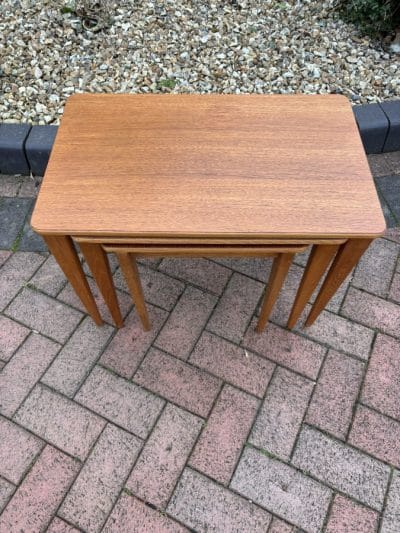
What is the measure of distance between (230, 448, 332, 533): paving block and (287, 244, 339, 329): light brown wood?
64cm

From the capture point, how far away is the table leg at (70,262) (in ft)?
4.96

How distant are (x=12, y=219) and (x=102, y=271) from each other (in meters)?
1.10

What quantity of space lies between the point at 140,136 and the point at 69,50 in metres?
1.83

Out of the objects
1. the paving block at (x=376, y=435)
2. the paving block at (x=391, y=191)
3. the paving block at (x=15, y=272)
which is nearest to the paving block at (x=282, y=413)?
the paving block at (x=376, y=435)

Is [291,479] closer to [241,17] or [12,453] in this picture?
[12,453]

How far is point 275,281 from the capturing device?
178cm

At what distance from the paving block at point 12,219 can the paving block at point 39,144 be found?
0.24m

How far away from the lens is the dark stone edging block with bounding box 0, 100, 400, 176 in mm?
2521

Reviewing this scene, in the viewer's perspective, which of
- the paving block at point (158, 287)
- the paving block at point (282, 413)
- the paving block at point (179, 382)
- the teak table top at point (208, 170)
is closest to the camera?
the teak table top at point (208, 170)

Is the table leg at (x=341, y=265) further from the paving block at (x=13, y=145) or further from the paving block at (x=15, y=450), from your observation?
the paving block at (x=13, y=145)

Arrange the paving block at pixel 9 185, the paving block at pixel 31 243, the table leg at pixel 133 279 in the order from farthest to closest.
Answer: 1. the paving block at pixel 9 185
2. the paving block at pixel 31 243
3. the table leg at pixel 133 279

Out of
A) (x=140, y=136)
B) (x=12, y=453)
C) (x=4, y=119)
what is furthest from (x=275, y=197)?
(x=4, y=119)

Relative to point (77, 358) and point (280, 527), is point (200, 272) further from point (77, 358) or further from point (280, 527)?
point (280, 527)

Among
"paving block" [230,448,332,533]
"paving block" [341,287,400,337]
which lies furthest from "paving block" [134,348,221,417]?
"paving block" [341,287,400,337]
